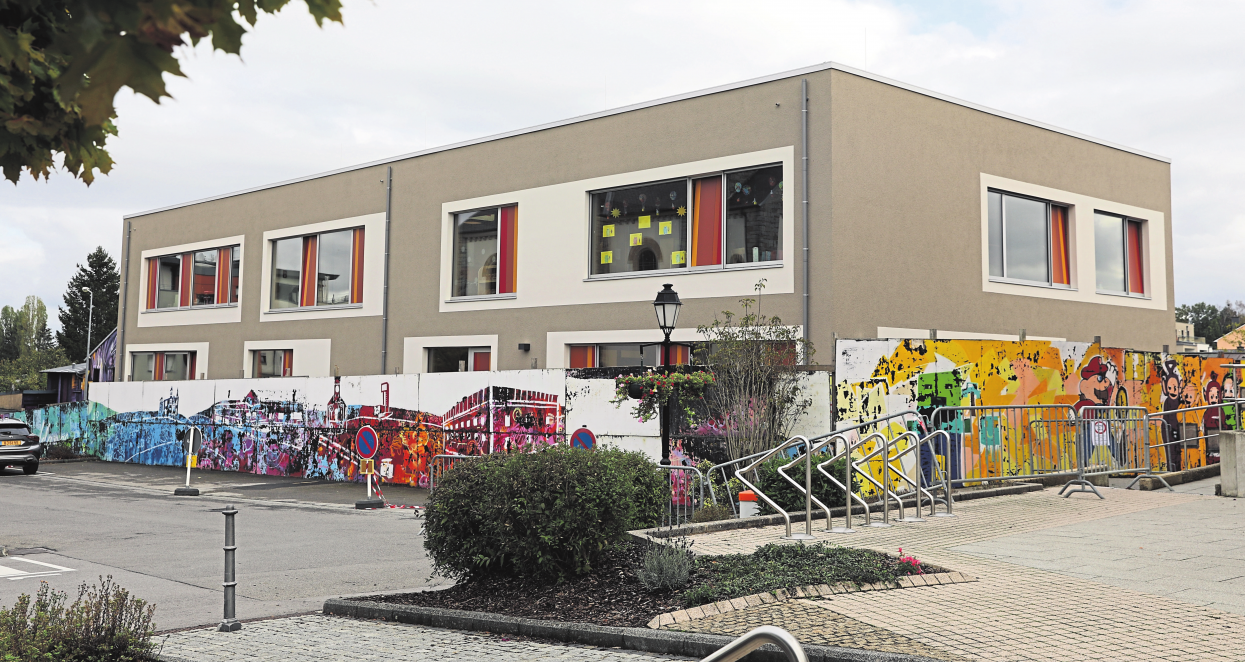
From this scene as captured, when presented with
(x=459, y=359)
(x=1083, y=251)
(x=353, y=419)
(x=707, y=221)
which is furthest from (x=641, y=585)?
(x=1083, y=251)

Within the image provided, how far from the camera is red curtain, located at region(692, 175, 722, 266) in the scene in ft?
64.4

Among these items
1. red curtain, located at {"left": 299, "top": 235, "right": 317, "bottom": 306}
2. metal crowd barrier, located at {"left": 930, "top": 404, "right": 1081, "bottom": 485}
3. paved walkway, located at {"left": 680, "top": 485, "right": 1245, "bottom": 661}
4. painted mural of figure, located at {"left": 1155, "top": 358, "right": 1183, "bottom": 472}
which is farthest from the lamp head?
red curtain, located at {"left": 299, "top": 235, "right": 317, "bottom": 306}

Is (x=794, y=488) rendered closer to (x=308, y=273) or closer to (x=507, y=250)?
(x=507, y=250)

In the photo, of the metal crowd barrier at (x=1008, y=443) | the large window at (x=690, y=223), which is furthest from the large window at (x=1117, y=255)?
the metal crowd barrier at (x=1008, y=443)

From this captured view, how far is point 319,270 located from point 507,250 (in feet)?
23.7

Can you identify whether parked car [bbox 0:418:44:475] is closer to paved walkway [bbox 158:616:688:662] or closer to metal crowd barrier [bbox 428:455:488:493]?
metal crowd barrier [bbox 428:455:488:493]

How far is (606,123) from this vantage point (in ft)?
69.5

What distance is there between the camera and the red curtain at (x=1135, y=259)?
933 inches

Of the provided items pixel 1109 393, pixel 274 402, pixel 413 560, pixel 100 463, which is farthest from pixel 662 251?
pixel 100 463

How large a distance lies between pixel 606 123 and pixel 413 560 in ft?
38.5

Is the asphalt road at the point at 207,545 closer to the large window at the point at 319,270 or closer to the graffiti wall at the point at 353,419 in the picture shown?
the graffiti wall at the point at 353,419

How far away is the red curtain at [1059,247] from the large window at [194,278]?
22408mm

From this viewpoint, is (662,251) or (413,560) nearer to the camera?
(413,560)

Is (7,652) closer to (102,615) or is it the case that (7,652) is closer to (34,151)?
(102,615)
